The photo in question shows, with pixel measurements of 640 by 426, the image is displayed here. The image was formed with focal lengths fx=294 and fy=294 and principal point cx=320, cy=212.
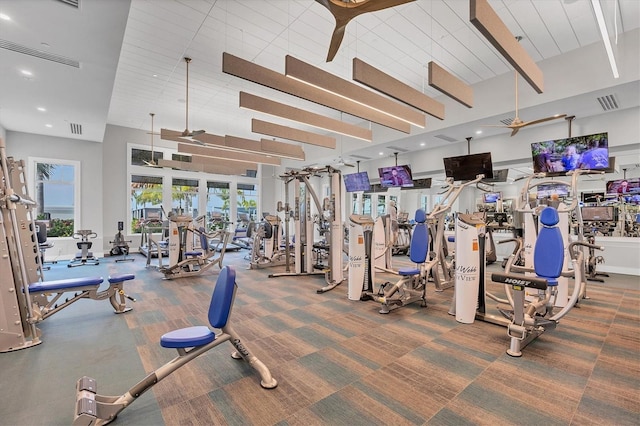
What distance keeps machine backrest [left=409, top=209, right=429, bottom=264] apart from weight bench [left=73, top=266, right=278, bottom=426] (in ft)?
9.80

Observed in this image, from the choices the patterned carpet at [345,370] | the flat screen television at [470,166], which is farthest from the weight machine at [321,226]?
the flat screen television at [470,166]

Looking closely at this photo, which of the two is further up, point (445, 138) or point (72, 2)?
point (72, 2)

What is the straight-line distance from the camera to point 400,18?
14.9ft

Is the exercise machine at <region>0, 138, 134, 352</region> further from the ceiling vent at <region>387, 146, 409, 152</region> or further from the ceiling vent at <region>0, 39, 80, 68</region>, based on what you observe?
the ceiling vent at <region>387, 146, 409, 152</region>

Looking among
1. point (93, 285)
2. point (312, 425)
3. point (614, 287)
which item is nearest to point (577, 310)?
point (614, 287)

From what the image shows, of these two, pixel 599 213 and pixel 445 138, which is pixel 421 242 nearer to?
pixel 445 138

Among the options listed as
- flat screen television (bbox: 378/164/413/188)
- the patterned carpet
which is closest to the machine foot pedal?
the patterned carpet

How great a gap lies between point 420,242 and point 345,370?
8.56ft

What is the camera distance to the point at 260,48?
5445 mm

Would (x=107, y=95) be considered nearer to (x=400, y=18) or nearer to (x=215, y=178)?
(x=400, y=18)

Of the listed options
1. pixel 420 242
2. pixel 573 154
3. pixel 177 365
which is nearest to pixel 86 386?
pixel 177 365

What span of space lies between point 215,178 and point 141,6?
8.34 meters

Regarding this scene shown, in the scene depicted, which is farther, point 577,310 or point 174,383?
point 577,310

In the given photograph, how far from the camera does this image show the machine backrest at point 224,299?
2238 mm
